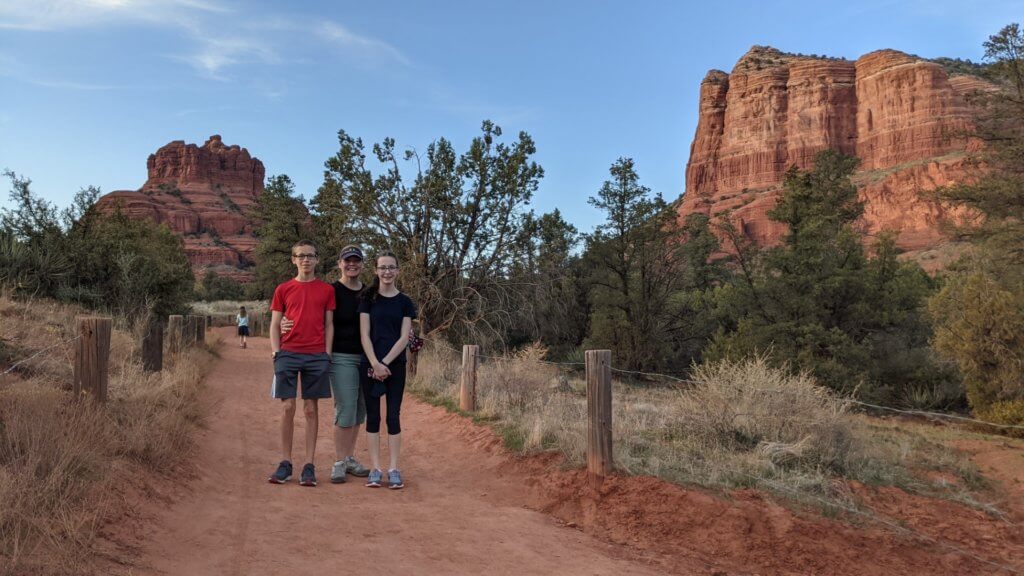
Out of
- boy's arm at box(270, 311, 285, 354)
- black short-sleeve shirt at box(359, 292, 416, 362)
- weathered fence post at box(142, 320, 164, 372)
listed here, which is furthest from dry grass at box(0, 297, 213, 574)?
black short-sleeve shirt at box(359, 292, 416, 362)

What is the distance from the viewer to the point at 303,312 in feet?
17.4

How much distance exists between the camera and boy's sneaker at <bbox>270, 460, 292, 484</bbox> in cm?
544

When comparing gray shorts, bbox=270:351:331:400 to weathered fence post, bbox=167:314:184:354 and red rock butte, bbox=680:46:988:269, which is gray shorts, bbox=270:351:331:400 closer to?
weathered fence post, bbox=167:314:184:354

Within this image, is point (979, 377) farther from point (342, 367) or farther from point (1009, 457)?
point (342, 367)

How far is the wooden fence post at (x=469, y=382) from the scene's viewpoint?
9531mm

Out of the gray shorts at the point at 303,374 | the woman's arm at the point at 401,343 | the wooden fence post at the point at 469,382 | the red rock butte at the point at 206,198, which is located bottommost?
the wooden fence post at the point at 469,382

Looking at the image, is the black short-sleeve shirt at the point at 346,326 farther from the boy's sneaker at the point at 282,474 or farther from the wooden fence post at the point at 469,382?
the wooden fence post at the point at 469,382

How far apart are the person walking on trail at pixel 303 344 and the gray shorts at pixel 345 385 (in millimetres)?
88

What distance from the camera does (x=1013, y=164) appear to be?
16.3 metres

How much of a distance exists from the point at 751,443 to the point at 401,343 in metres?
4.26

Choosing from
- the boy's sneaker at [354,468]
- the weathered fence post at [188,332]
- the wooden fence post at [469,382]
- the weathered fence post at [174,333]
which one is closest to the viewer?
the boy's sneaker at [354,468]

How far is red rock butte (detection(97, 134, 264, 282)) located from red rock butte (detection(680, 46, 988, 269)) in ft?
262

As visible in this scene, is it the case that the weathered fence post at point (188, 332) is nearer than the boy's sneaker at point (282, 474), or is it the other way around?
the boy's sneaker at point (282, 474)

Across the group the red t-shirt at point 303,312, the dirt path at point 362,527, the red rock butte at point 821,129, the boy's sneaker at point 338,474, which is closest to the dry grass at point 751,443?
the dirt path at point 362,527
